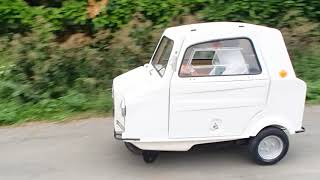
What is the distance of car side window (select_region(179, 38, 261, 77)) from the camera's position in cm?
597

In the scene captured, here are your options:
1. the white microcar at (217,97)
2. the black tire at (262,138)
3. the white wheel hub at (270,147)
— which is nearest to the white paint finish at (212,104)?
the white microcar at (217,97)

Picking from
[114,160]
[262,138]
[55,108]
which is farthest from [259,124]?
[55,108]

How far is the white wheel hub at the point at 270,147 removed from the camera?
6180 millimetres

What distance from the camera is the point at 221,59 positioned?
6.03 metres

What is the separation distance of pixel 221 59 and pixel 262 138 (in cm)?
99

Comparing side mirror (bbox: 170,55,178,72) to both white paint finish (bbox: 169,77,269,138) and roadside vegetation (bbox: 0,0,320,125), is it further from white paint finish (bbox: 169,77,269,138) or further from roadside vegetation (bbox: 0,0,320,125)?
roadside vegetation (bbox: 0,0,320,125)

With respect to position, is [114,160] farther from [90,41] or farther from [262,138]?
[90,41]

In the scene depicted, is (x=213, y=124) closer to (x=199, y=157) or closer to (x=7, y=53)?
(x=199, y=157)

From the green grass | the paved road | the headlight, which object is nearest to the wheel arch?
the paved road

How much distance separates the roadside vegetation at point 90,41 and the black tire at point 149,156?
203cm

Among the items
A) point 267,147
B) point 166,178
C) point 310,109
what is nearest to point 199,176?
point 166,178

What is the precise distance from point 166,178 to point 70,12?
5.38 m

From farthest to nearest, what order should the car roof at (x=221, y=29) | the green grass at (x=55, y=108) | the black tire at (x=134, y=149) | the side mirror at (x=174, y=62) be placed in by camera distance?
the green grass at (x=55, y=108) < the black tire at (x=134, y=149) < the car roof at (x=221, y=29) < the side mirror at (x=174, y=62)

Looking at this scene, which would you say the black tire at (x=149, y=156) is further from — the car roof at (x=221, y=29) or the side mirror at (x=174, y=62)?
the car roof at (x=221, y=29)
